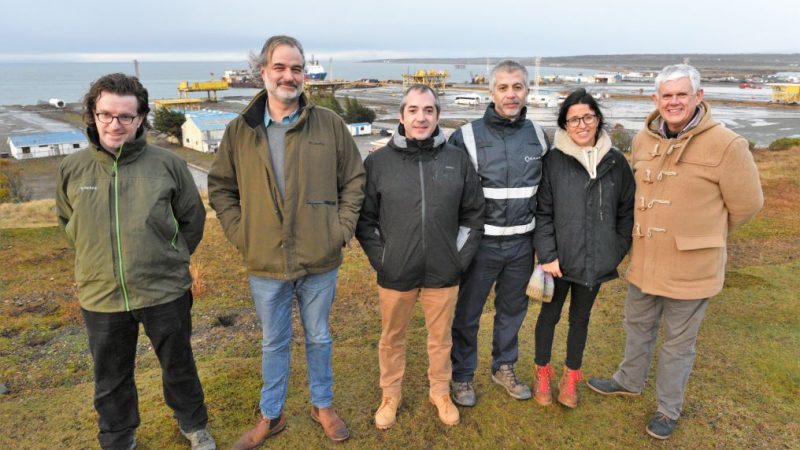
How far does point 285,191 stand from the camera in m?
2.87

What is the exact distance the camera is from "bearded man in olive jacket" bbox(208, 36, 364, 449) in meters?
2.84

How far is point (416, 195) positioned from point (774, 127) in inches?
1809

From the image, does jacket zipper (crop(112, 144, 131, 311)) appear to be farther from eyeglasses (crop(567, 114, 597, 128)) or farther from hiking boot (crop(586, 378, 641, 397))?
hiking boot (crop(586, 378, 641, 397))

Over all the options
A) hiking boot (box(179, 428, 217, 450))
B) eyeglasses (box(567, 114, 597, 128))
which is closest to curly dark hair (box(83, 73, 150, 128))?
hiking boot (box(179, 428, 217, 450))

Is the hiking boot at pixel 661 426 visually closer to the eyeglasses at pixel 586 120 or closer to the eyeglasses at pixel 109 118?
the eyeglasses at pixel 586 120

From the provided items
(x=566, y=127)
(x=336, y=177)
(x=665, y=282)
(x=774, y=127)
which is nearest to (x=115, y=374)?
(x=336, y=177)

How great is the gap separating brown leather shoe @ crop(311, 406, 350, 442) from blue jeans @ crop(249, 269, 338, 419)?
0.10 metres

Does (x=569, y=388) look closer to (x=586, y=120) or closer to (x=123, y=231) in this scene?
(x=586, y=120)

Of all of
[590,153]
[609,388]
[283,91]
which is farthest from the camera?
[609,388]

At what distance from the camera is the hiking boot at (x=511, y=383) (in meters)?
3.68

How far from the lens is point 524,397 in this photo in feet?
12.0

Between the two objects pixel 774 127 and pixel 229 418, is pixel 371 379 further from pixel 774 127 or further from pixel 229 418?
pixel 774 127

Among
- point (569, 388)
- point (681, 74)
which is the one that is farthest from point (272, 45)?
point (569, 388)

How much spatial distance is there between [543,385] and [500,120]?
198cm
